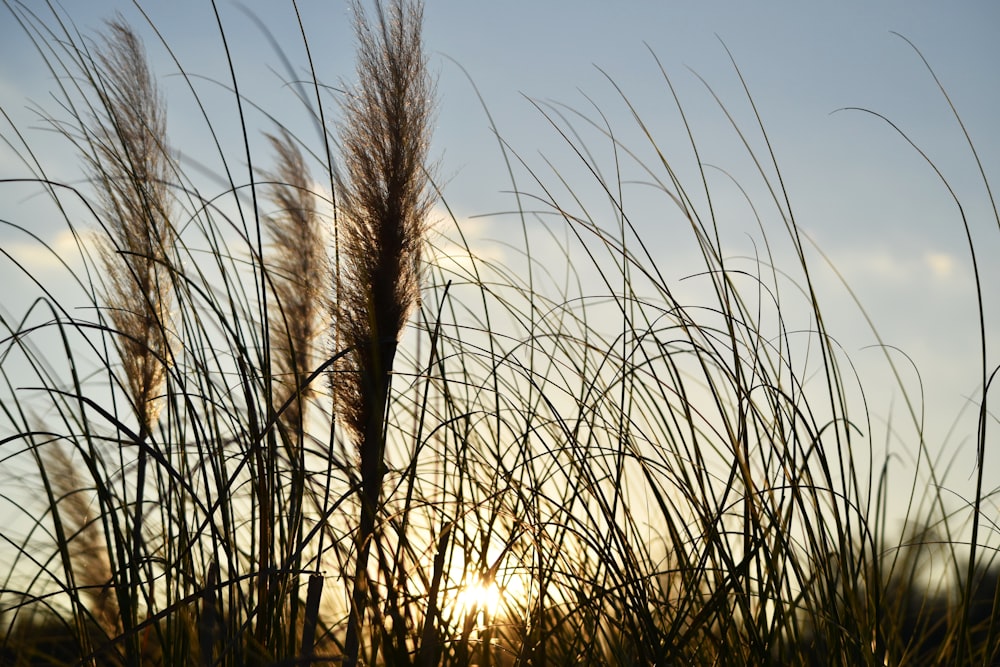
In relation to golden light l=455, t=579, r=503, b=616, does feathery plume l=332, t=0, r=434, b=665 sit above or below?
above

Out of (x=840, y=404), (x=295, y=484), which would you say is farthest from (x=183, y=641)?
(x=840, y=404)

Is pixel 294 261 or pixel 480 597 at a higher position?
pixel 294 261

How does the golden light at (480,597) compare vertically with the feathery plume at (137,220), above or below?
below

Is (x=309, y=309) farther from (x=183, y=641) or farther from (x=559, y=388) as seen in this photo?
(x=183, y=641)

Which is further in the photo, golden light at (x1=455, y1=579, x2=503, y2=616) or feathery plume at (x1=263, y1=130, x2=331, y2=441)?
feathery plume at (x1=263, y1=130, x2=331, y2=441)

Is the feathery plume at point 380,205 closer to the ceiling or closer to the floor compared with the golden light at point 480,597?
closer to the ceiling

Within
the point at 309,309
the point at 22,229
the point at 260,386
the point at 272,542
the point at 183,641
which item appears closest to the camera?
the point at 272,542

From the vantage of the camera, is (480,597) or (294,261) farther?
(294,261)

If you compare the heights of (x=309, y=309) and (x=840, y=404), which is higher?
(x=309, y=309)

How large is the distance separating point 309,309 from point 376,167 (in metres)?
1.14

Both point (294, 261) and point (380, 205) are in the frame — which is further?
point (294, 261)

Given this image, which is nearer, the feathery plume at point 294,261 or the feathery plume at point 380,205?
the feathery plume at point 380,205

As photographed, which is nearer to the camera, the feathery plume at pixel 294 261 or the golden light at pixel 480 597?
the golden light at pixel 480 597

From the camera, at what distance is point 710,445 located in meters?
2.22
